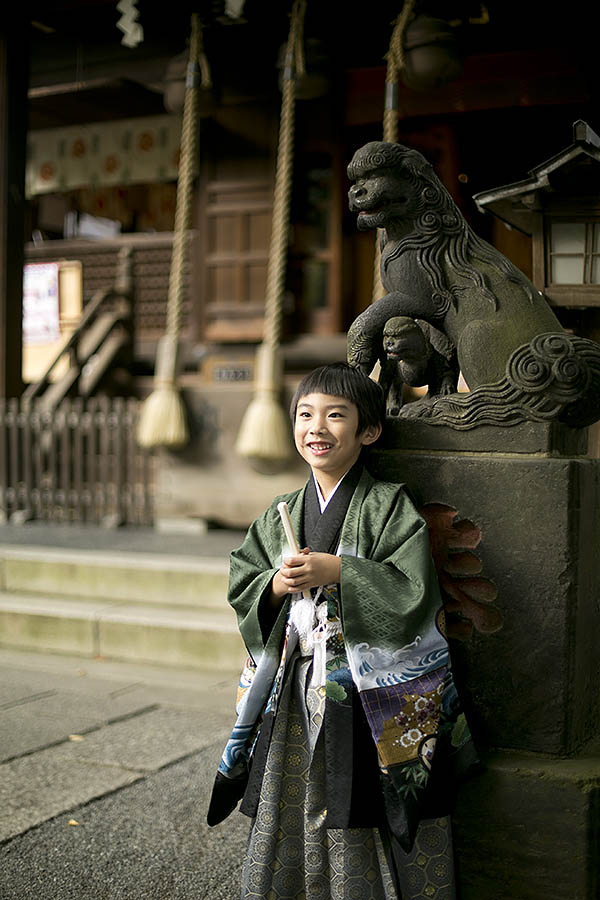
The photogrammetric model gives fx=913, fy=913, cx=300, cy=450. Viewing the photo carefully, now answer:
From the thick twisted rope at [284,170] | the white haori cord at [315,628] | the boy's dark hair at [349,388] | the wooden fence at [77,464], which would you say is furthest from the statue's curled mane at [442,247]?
the wooden fence at [77,464]

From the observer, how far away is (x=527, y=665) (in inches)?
91.7

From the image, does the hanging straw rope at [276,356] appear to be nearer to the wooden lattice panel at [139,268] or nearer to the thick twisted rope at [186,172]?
the thick twisted rope at [186,172]

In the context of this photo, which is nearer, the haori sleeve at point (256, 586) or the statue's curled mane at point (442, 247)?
the haori sleeve at point (256, 586)

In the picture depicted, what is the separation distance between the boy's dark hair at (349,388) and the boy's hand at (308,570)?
1.20ft

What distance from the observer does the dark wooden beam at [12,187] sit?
7.73 m

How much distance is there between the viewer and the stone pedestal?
2256 mm

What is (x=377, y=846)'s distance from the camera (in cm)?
217

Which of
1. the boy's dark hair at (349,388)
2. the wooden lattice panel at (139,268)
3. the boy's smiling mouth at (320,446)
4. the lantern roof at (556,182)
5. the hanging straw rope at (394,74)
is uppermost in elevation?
the hanging straw rope at (394,74)

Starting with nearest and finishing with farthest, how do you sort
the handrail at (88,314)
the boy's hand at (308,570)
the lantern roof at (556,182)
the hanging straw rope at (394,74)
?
the boy's hand at (308,570), the lantern roof at (556,182), the hanging straw rope at (394,74), the handrail at (88,314)

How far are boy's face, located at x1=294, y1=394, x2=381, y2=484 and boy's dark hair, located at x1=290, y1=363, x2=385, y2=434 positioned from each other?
13 mm

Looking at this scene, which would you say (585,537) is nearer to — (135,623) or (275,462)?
(135,623)

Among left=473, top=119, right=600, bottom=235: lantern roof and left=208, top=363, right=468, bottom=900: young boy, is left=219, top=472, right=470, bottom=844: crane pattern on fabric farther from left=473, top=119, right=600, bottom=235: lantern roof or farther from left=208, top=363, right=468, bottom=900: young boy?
left=473, top=119, right=600, bottom=235: lantern roof

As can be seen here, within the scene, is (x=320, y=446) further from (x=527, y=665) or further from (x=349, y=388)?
(x=527, y=665)

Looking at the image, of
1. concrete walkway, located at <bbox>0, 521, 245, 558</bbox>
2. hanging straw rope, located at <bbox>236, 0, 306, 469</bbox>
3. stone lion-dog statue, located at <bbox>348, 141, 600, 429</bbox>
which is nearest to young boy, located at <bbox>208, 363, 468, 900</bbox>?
stone lion-dog statue, located at <bbox>348, 141, 600, 429</bbox>
